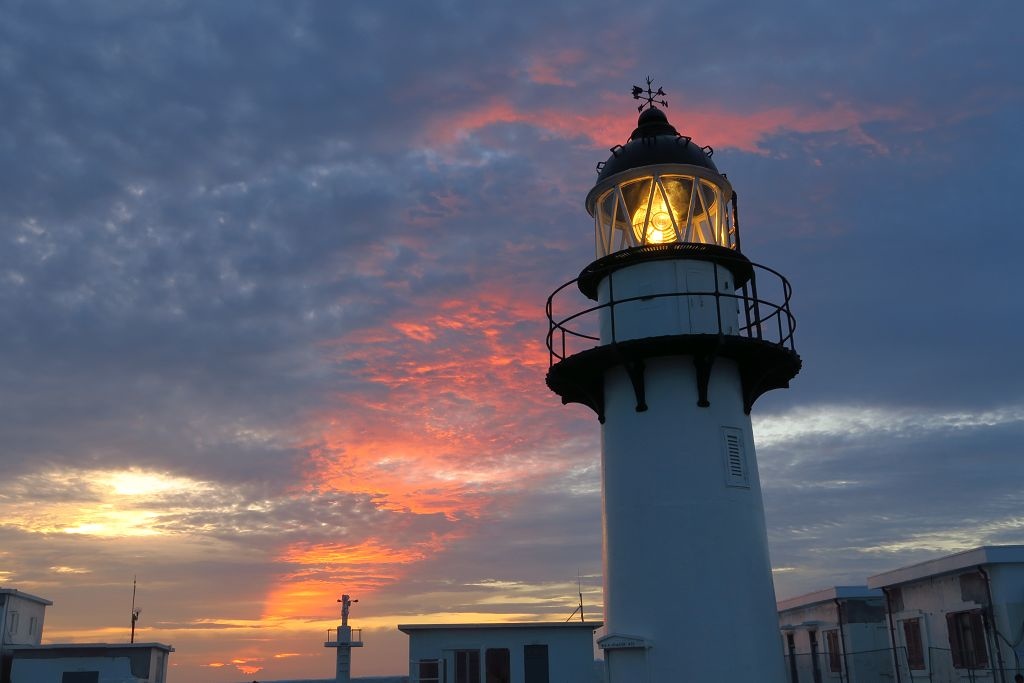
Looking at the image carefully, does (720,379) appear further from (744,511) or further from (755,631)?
(755,631)

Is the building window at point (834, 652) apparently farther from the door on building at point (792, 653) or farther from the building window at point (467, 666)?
the building window at point (467, 666)

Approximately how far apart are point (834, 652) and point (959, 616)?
813 cm

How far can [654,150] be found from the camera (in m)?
21.3

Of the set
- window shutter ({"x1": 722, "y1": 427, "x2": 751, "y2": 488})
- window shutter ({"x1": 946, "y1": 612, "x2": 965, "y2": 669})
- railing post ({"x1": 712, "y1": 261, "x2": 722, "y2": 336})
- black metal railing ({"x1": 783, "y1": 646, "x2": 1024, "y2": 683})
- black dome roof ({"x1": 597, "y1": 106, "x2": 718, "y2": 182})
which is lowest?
black metal railing ({"x1": 783, "y1": 646, "x2": 1024, "y2": 683})

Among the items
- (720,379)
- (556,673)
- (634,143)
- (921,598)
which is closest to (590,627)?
(556,673)

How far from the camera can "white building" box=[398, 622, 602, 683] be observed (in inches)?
1184

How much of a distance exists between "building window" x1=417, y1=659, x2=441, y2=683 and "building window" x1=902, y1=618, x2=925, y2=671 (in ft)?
47.6

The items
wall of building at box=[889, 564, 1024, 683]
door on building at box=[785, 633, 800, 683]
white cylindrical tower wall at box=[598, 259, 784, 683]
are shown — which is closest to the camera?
white cylindrical tower wall at box=[598, 259, 784, 683]

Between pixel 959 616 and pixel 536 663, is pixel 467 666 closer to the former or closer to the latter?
pixel 536 663

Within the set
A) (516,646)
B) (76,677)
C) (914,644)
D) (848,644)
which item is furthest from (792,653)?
(76,677)

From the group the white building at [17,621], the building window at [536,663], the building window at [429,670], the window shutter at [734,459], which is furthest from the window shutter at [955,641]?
the white building at [17,621]

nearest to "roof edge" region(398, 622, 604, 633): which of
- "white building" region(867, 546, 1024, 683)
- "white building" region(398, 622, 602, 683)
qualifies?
"white building" region(398, 622, 602, 683)

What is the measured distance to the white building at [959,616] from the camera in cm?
1919

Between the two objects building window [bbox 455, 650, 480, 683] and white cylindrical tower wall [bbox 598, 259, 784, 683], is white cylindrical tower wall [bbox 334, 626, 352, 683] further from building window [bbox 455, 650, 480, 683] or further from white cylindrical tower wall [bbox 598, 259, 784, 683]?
white cylindrical tower wall [bbox 598, 259, 784, 683]
